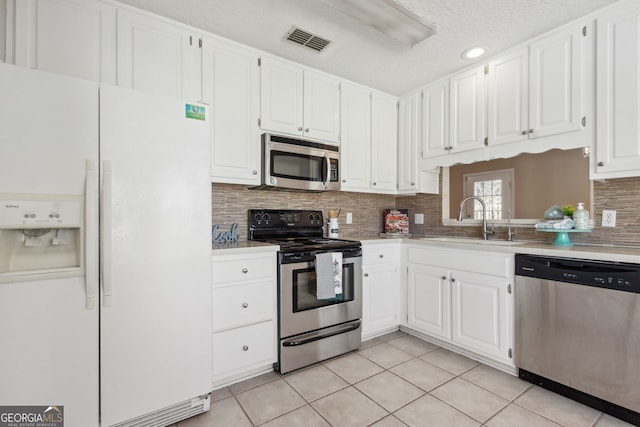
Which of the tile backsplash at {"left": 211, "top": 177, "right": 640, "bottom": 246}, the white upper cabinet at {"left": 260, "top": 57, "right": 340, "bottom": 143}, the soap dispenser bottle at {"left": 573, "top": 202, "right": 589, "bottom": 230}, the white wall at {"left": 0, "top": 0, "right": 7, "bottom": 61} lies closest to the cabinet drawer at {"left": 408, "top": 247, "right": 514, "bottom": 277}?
the soap dispenser bottle at {"left": 573, "top": 202, "right": 589, "bottom": 230}

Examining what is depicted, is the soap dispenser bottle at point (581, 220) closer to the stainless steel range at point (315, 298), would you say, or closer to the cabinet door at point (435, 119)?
the cabinet door at point (435, 119)

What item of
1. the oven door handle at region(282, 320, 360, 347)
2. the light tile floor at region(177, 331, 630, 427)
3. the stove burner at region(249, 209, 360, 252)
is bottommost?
the light tile floor at region(177, 331, 630, 427)

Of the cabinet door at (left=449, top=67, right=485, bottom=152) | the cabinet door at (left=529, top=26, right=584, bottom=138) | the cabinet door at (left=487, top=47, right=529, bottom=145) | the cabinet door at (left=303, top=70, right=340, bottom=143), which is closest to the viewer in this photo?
the cabinet door at (left=529, top=26, right=584, bottom=138)

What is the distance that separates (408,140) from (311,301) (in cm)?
196

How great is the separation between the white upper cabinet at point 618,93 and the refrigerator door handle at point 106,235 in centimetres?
283

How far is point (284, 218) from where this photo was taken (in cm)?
274

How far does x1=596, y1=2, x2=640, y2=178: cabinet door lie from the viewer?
1775 mm

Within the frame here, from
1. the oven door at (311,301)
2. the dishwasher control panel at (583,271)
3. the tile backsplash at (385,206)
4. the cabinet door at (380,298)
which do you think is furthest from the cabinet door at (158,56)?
the dishwasher control panel at (583,271)

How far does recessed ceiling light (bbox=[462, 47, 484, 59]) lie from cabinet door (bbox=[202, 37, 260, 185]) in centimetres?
166

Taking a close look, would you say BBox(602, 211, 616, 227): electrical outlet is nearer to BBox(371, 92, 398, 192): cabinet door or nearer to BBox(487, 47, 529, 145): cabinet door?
BBox(487, 47, 529, 145): cabinet door

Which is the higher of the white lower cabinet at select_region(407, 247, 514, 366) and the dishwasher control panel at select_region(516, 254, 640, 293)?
the dishwasher control panel at select_region(516, 254, 640, 293)

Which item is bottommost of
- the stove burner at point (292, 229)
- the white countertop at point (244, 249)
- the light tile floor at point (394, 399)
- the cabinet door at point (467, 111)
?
the light tile floor at point (394, 399)

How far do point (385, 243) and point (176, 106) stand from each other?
6.40 ft

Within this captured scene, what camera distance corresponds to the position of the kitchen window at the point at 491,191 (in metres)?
4.12
